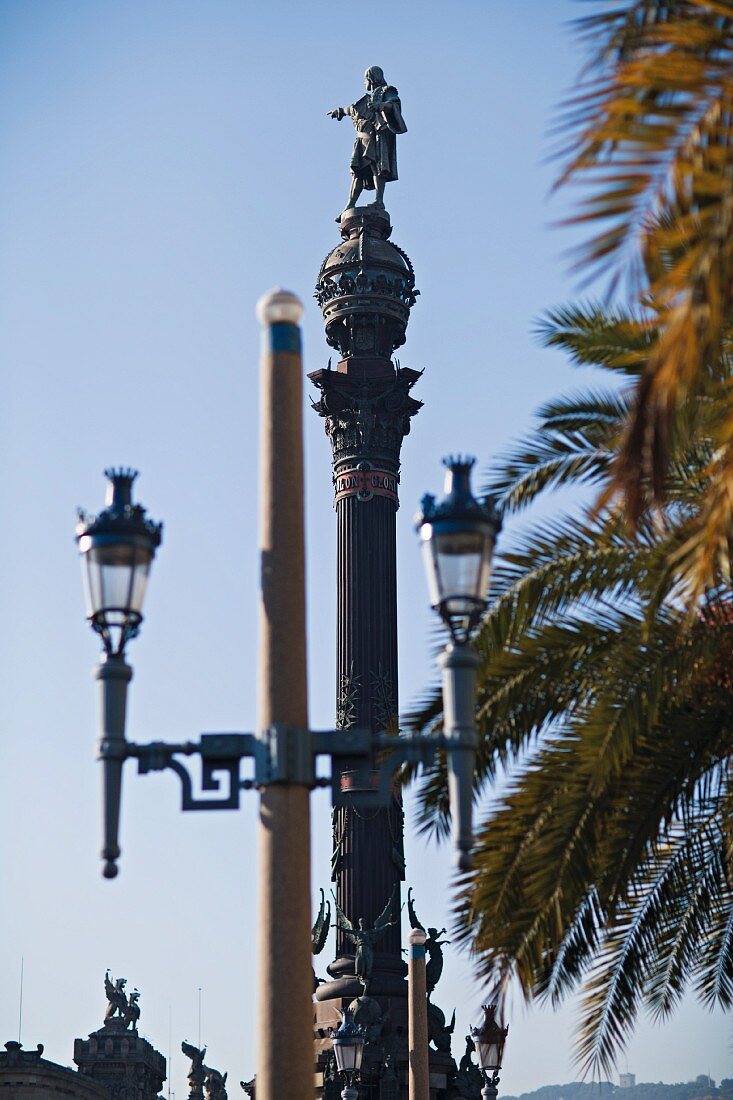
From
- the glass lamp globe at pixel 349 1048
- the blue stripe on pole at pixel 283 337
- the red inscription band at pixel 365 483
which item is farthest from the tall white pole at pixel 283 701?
the red inscription band at pixel 365 483

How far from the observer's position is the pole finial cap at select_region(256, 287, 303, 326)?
982 centimetres

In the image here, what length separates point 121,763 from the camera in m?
9.54

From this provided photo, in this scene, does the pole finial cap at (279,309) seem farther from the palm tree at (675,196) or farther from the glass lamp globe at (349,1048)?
the glass lamp globe at (349,1048)

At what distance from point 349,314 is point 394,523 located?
19.9 ft

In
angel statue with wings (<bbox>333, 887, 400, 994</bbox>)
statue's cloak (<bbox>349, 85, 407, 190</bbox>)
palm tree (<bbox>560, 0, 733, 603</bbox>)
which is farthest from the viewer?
→ statue's cloak (<bbox>349, 85, 407, 190</bbox>)

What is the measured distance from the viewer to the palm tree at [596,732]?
45.0 ft

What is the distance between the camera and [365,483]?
2163 inches

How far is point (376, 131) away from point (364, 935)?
22.6m

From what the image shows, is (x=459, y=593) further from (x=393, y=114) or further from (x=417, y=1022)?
(x=393, y=114)

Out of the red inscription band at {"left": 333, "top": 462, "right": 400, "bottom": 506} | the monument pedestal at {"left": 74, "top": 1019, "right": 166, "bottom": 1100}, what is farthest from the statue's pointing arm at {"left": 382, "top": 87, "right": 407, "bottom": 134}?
the monument pedestal at {"left": 74, "top": 1019, "right": 166, "bottom": 1100}

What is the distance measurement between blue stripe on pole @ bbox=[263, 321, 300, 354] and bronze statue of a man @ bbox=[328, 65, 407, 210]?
47935mm

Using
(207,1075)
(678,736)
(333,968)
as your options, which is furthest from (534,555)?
(207,1075)

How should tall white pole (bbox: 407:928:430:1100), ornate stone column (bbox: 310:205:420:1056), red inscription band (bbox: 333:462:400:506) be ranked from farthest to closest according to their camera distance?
red inscription band (bbox: 333:462:400:506) → ornate stone column (bbox: 310:205:420:1056) → tall white pole (bbox: 407:928:430:1100)

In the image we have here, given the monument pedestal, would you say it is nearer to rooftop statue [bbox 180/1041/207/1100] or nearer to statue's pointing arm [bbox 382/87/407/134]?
rooftop statue [bbox 180/1041/207/1100]
